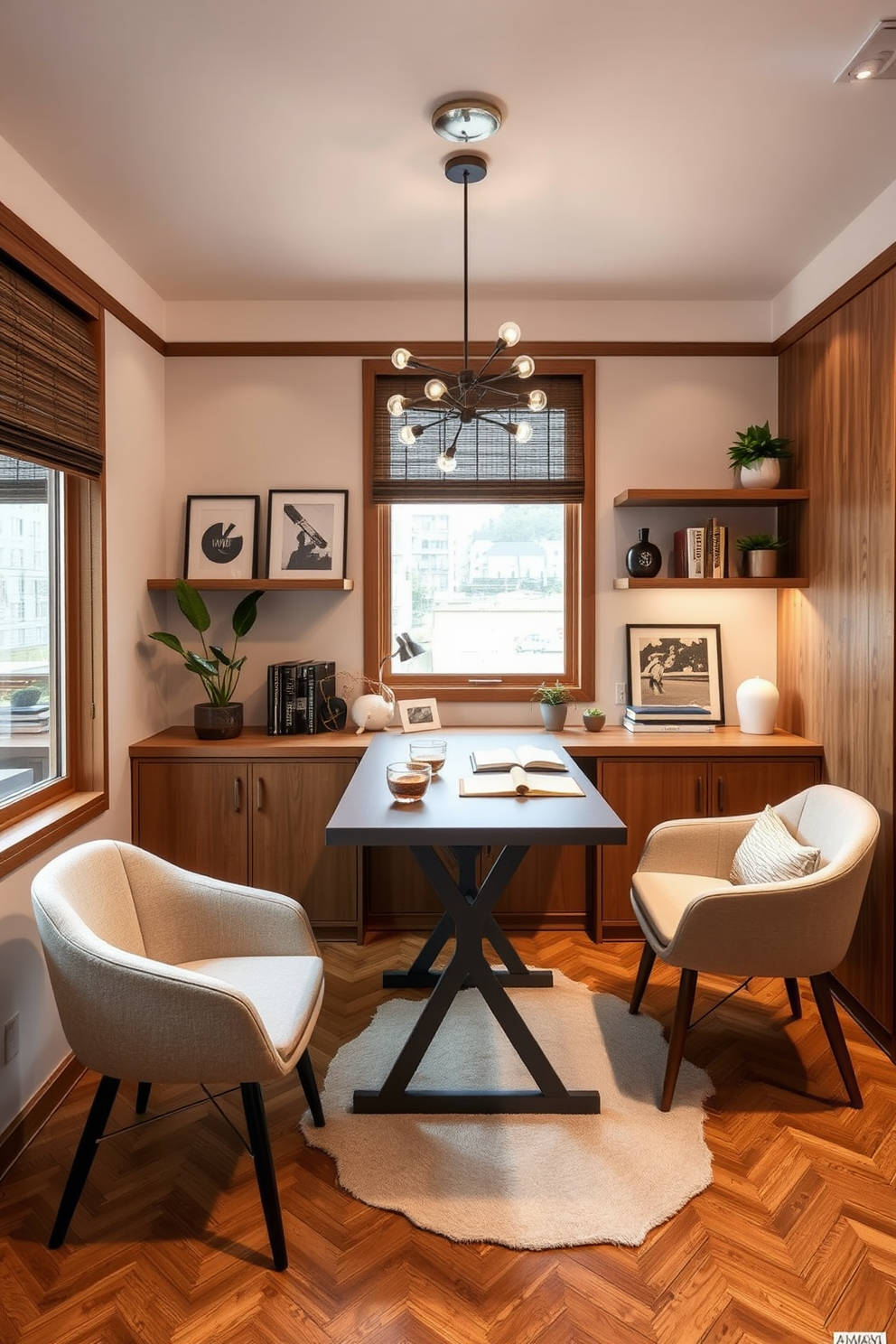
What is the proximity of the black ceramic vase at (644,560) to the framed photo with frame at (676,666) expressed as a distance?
0.28 metres

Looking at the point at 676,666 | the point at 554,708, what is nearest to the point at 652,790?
the point at 554,708

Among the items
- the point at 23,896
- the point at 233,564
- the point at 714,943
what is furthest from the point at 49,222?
the point at 714,943

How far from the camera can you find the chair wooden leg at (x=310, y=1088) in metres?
2.29

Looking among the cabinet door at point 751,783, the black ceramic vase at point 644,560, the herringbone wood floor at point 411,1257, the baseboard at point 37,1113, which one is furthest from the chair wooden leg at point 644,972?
the baseboard at point 37,1113

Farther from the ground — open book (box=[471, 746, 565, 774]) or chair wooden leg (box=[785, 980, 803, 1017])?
open book (box=[471, 746, 565, 774])

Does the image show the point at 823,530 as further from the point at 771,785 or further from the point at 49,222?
the point at 49,222

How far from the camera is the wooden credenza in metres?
3.50

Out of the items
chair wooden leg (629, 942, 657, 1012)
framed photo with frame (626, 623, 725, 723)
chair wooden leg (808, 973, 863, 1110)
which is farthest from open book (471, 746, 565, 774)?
framed photo with frame (626, 623, 725, 723)

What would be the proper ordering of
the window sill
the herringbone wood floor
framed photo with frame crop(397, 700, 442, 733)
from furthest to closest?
framed photo with frame crop(397, 700, 442, 733)
the window sill
the herringbone wood floor

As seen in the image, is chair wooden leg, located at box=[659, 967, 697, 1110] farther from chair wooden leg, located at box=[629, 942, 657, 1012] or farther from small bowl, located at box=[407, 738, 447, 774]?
small bowl, located at box=[407, 738, 447, 774]

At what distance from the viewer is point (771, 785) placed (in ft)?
11.6

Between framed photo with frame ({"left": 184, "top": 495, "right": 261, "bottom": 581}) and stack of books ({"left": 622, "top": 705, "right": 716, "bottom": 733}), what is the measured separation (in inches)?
72.2

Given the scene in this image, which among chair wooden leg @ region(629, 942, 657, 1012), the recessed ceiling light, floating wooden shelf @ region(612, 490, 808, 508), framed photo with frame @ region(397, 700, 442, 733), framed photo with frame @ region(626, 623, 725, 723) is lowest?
chair wooden leg @ region(629, 942, 657, 1012)

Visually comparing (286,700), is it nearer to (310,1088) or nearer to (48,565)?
(48,565)
